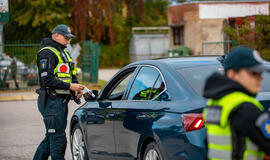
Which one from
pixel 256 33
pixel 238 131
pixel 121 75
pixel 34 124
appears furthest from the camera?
pixel 256 33

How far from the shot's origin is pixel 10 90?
2478 centimetres

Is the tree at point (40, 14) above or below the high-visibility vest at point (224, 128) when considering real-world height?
above

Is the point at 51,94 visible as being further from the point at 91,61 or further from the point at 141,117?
the point at 91,61

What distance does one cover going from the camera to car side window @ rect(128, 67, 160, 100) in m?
6.38

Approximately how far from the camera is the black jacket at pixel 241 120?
322 cm

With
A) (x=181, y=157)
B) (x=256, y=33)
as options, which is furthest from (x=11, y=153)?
(x=256, y=33)

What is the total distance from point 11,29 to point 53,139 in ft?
162

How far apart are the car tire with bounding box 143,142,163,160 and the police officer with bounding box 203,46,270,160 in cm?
235

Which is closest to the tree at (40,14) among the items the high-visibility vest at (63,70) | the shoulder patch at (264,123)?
the high-visibility vest at (63,70)

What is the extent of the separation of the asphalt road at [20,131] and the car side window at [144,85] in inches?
110

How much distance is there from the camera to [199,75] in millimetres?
6039

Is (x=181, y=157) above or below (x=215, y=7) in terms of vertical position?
below

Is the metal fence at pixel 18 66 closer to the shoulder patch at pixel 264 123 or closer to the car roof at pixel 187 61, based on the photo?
the car roof at pixel 187 61

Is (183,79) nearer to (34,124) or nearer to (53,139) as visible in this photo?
(53,139)
